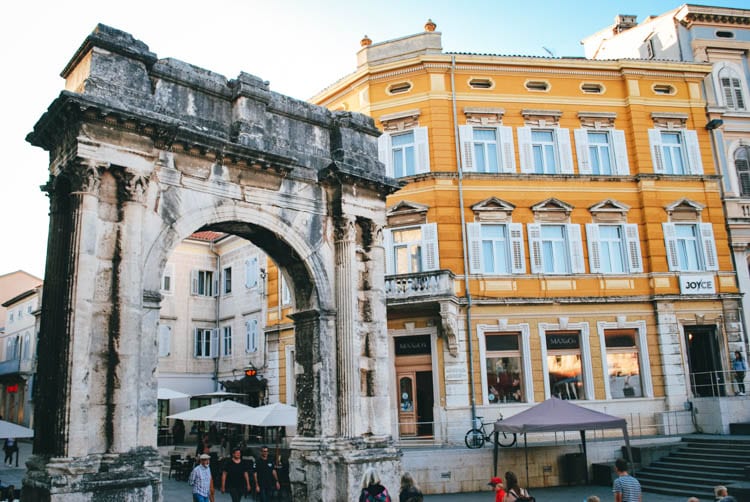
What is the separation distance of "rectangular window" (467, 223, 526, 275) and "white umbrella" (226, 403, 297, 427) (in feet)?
29.6

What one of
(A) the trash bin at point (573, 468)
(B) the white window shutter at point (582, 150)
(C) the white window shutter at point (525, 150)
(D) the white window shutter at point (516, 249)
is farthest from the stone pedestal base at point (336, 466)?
(B) the white window shutter at point (582, 150)

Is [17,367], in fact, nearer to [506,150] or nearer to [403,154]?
[403,154]

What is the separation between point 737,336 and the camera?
25.5 meters

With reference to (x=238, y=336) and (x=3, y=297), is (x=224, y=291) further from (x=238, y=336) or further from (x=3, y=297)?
(x=3, y=297)

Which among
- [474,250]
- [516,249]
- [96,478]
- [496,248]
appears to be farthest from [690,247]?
[96,478]

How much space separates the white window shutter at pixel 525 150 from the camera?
84.2 feet

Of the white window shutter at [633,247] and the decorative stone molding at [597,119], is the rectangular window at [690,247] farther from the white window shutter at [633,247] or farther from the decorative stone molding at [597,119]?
the decorative stone molding at [597,119]

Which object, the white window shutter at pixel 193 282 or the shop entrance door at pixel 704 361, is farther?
the white window shutter at pixel 193 282

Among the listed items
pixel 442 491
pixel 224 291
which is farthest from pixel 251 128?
pixel 224 291

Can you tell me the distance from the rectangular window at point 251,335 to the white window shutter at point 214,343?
386 centimetres

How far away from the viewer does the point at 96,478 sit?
35.1ft

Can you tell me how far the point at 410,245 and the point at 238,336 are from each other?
1473 cm

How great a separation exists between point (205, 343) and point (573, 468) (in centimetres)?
2404

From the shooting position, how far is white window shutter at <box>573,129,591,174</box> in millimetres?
26062
